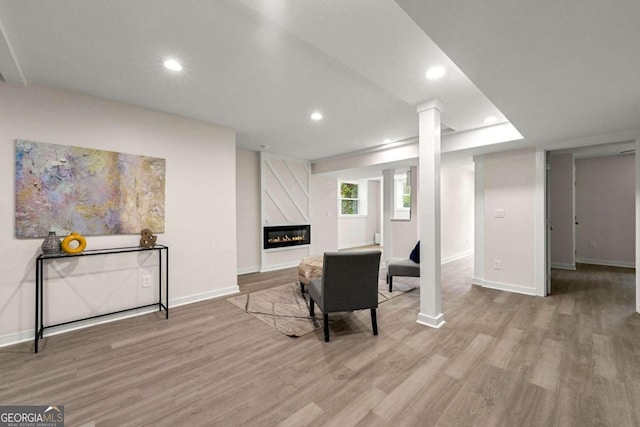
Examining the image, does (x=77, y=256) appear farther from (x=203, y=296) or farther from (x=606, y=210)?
(x=606, y=210)

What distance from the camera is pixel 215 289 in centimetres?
382

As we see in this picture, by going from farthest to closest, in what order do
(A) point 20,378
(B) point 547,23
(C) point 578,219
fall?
(C) point 578,219 < (A) point 20,378 < (B) point 547,23

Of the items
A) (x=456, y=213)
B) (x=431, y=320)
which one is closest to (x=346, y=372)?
(x=431, y=320)

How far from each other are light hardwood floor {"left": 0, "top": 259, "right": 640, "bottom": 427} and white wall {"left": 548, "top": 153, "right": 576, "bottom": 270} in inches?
109

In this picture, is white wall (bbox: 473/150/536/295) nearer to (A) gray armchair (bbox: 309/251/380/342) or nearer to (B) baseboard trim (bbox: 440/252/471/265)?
(B) baseboard trim (bbox: 440/252/471/265)

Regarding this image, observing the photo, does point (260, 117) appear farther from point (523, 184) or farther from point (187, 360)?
point (523, 184)

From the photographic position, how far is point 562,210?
18.3 ft

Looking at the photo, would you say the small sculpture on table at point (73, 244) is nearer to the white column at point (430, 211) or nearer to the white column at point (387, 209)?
the white column at point (430, 211)

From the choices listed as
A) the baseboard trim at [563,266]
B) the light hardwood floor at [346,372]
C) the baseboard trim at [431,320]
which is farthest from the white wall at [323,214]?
the baseboard trim at [563,266]

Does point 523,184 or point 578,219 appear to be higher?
point 523,184

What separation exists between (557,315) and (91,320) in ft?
17.8

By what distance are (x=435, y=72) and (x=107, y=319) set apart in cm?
430

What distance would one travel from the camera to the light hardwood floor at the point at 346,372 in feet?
5.29

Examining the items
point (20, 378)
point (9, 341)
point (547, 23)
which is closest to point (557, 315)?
point (547, 23)
